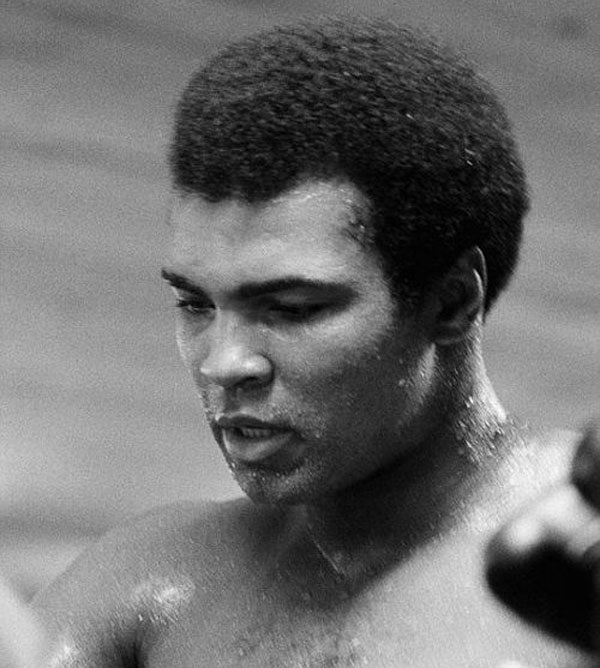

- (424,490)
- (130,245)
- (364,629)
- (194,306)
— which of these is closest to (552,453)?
(424,490)

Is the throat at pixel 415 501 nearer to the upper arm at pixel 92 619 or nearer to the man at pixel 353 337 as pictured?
the man at pixel 353 337

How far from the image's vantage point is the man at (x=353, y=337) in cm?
148

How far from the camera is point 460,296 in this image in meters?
1.55

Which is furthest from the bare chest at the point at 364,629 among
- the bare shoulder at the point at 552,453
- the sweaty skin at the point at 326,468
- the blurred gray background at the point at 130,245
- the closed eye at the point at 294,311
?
the blurred gray background at the point at 130,245

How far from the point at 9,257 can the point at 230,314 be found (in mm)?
1945

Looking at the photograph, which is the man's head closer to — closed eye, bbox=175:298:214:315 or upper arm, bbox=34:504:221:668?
closed eye, bbox=175:298:214:315

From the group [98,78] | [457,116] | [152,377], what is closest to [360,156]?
[457,116]

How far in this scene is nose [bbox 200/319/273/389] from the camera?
147cm

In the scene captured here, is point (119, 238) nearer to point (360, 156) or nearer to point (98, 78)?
point (98, 78)

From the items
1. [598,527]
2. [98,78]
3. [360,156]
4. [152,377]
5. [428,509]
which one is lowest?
[152,377]

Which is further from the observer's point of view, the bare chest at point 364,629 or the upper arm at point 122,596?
the upper arm at point 122,596

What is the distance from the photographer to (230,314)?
1497 mm

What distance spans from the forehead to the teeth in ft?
0.37

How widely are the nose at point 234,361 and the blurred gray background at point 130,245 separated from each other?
170cm
